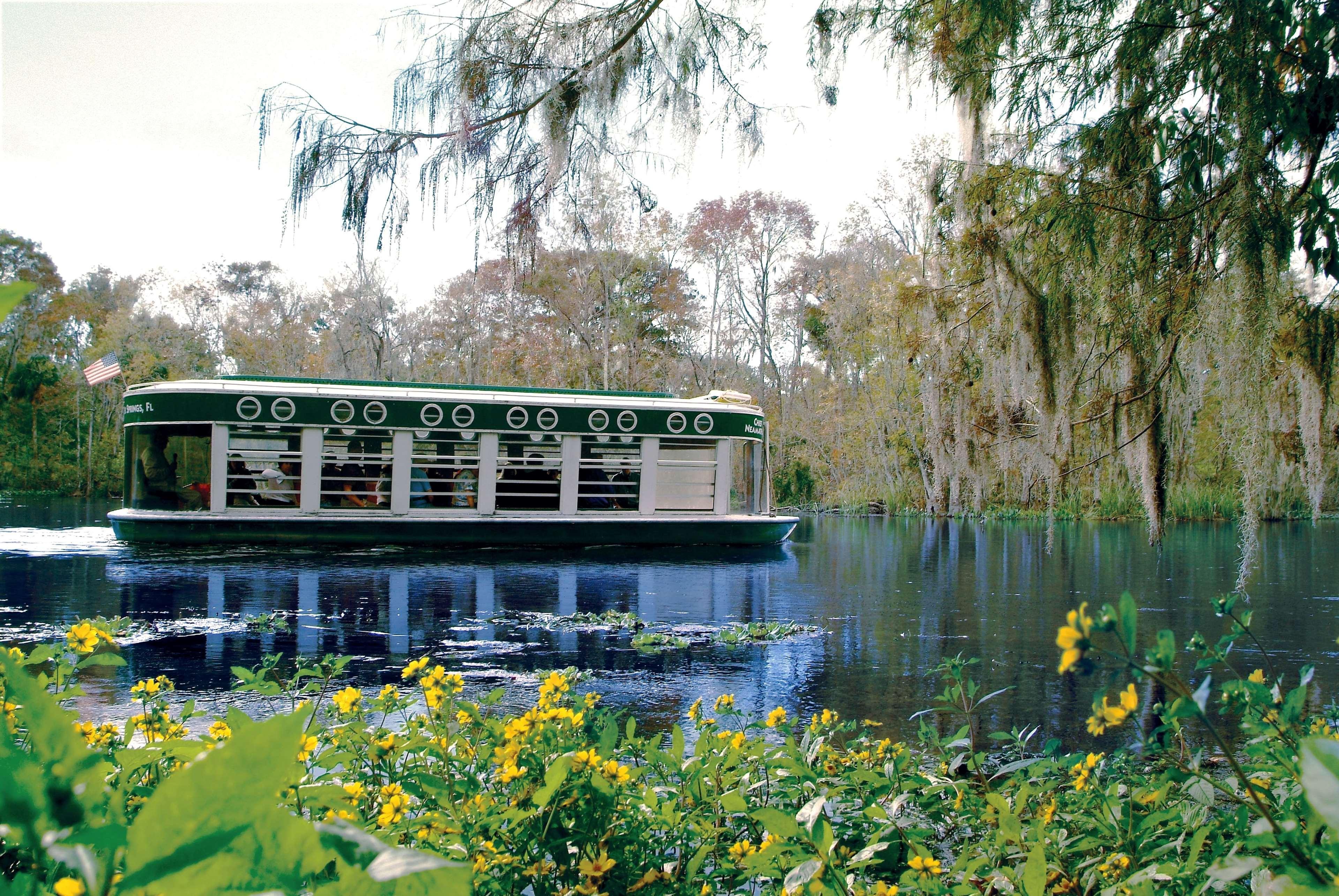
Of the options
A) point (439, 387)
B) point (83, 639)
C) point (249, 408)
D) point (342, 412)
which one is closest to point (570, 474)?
point (439, 387)

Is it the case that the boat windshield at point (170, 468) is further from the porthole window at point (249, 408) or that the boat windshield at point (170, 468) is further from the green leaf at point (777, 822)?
the green leaf at point (777, 822)

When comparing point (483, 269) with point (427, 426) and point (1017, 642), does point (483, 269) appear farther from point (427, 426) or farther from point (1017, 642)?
point (1017, 642)

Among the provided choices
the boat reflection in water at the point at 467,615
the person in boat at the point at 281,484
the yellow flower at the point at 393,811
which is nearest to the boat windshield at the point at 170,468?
the person in boat at the point at 281,484

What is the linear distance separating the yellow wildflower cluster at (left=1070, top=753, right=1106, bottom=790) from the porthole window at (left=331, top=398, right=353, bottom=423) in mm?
14821

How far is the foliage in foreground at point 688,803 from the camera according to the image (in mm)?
425

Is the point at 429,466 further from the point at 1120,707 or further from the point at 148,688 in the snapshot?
the point at 1120,707

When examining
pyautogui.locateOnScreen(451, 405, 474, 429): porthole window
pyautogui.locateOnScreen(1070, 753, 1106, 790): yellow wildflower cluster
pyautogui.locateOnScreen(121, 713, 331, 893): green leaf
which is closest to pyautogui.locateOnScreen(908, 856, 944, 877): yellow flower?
pyautogui.locateOnScreen(1070, 753, 1106, 790): yellow wildflower cluster

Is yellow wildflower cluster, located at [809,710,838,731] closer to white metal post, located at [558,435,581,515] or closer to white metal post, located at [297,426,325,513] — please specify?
white metal post, located at [558,435,581,515]

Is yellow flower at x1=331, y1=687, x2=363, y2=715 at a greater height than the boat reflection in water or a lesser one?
greater

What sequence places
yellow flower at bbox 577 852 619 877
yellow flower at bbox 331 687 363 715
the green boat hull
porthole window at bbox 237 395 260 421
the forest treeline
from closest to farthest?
yellow flower at bbox 577 852 619 877, yellow flower at bbox 331 687 363 715, the green boat hull, porthole window at bbox 237 395 260 421, the forest treeline

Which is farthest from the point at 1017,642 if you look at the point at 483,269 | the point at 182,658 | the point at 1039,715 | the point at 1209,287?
the point at 483,269

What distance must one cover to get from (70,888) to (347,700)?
221cm

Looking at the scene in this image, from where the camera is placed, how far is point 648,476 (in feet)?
58.1

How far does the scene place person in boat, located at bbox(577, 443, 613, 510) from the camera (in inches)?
689
